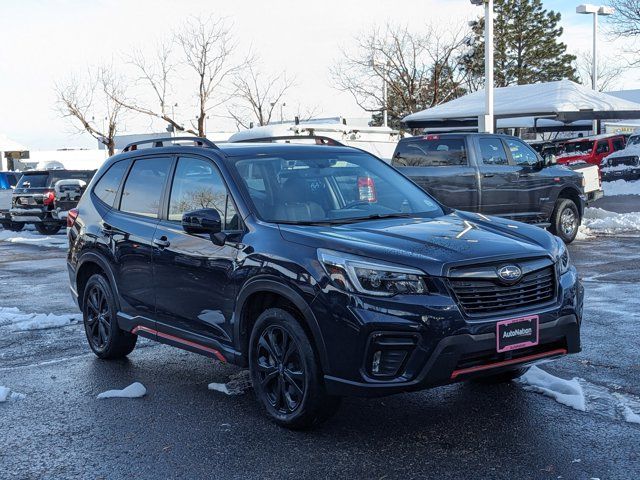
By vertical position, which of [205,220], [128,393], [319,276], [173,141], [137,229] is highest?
[173,141]

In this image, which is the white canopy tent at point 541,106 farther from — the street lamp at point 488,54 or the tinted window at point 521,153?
the tinted window at point 521,153

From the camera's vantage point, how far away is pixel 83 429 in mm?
5324

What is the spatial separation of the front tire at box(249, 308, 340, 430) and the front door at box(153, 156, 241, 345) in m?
0.35

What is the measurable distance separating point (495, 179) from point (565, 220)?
5.54 ft

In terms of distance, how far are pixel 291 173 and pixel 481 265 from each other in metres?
1.69

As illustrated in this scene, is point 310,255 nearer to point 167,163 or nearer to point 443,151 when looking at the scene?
point 167,163

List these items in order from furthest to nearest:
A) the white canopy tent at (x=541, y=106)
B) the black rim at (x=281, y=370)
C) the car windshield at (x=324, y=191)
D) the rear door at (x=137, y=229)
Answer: the white canopy tent at (x=541, y=106)
the rear door at (x=137, y=229)
the car windshield at (x=324, y=191)
the black rim at (x=281, y=370)

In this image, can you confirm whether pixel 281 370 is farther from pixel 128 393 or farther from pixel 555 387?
pixel 555 387

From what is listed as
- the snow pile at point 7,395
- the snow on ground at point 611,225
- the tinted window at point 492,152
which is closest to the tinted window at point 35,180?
the tinted window at point 492,152

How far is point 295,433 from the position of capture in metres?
5.04

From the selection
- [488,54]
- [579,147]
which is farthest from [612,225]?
[579,147]

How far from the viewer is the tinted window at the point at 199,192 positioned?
5.66 meters

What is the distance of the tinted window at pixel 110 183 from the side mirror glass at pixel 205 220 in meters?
1.76

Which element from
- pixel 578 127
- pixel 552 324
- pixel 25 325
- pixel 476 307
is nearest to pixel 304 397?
pixel 476 307
